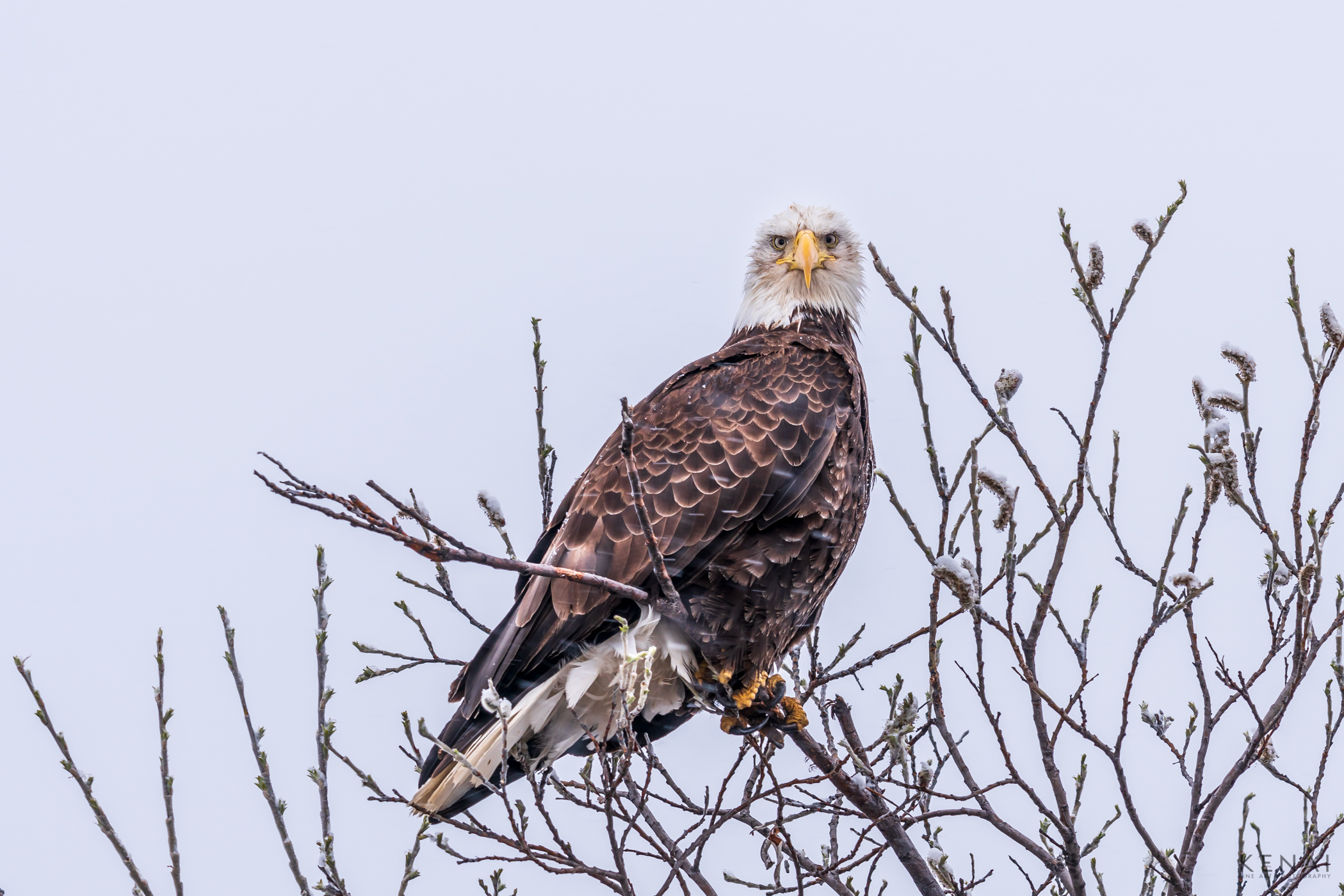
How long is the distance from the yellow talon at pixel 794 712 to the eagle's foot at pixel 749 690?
8 centimetres

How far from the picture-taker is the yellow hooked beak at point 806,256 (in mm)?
4461

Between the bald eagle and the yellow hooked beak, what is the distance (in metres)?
0.61

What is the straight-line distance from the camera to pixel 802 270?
4.55 m

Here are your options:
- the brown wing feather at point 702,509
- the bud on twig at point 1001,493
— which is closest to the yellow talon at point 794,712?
the brown wing feather at point 702,509

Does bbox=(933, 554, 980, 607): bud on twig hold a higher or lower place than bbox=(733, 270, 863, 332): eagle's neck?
lower

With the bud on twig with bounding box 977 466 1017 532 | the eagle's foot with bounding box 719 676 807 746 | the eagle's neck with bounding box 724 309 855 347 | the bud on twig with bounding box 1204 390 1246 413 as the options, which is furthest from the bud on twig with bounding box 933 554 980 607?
the eagle's neck with bounding box 724 309 855 347

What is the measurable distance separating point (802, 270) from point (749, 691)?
177 cm

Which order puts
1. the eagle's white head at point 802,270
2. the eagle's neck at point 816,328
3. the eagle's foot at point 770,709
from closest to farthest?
the eagle's foot at point 770,709 → the eagle's neck at point 816,328 → the eagle's white head at point 802,270

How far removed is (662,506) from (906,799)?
3.56 feet

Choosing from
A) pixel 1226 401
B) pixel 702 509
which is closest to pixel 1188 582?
pixel 1226 401

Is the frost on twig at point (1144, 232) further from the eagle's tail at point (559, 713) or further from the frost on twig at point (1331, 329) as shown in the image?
the eagle's tail at point (559, 713)

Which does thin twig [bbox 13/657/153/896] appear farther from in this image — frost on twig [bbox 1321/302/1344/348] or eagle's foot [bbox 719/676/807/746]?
frost on twig [bbox 1321/302/1344/348]

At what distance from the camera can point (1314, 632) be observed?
9.24 ft

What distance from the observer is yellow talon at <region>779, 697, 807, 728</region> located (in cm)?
365
